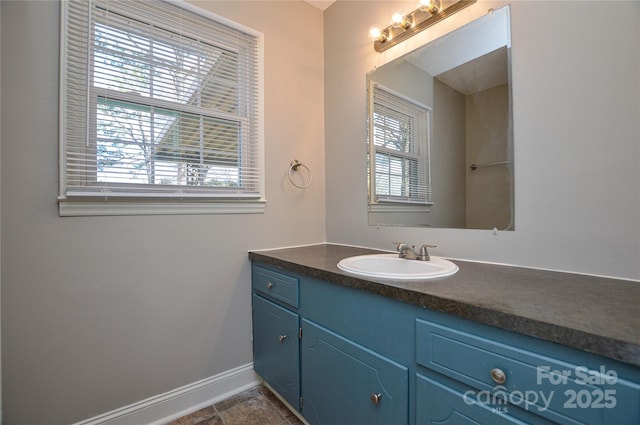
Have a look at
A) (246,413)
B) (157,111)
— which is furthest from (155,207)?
(246,413)

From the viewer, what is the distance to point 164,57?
5.01ft

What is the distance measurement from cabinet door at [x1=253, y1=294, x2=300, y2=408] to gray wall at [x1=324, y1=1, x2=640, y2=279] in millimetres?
934

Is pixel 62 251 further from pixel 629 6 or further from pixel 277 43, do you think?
pixel 629 6

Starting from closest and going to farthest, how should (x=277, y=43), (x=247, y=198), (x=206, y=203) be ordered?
(x=206, y=203) < (x=247, y=198) < (x=277, y=43)

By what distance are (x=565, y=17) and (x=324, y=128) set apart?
144cm

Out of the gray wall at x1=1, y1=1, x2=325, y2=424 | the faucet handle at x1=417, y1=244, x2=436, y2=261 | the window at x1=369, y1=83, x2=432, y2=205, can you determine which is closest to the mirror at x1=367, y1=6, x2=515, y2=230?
the window at x1=369, y1=83, x2=432, y2=205

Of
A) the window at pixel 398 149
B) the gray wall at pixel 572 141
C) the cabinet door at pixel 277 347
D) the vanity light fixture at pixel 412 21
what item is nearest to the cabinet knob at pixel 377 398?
the cabinet door at pixel 277 347

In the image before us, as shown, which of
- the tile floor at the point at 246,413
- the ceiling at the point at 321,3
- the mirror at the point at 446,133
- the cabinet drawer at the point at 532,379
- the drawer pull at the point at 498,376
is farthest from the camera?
the ceiling at the point at 321,3

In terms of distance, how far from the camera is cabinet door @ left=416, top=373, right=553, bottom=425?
716 mm

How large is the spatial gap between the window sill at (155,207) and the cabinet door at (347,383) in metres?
0.81

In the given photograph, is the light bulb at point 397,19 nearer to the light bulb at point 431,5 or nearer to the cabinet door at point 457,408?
the light bulb at point 431,5

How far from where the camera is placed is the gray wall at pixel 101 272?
117 cm

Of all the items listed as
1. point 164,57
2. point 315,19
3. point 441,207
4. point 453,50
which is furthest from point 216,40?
point 441,207

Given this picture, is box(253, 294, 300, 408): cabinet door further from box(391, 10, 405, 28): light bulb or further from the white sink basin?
box(391, 10, 405, 28): light bulb
